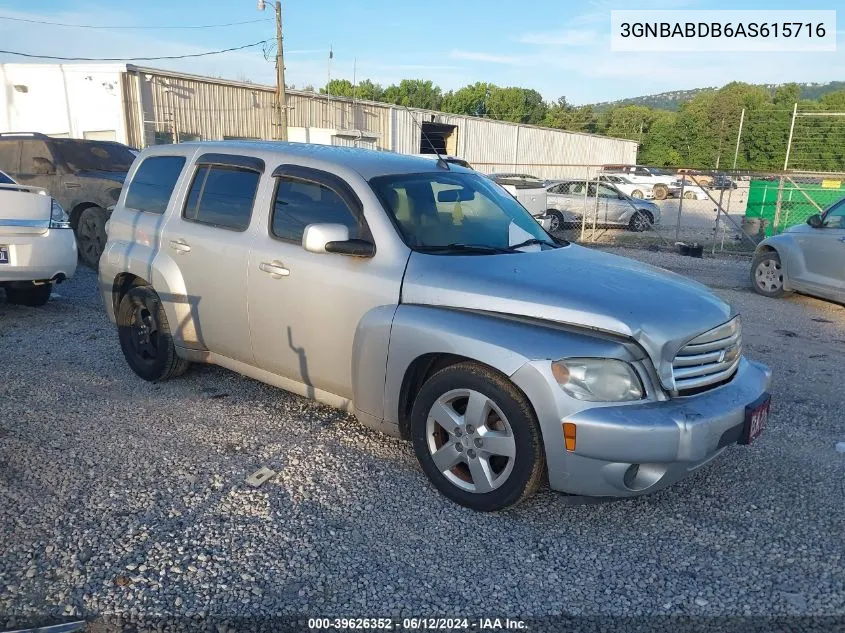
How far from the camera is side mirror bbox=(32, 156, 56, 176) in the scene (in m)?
10.1

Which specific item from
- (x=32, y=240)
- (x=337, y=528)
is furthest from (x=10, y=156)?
(x=337, y=528)

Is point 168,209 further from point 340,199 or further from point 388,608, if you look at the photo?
point 388,608

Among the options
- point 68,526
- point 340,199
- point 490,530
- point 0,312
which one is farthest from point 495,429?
point 0,312

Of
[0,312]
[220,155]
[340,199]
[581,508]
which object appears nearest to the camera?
[581,508]

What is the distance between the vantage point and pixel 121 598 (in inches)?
108

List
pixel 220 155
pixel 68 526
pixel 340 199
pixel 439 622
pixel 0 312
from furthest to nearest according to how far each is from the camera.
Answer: pixel 0 312, pixel 220 155, pixel 340 199, pixel 68 526, pixel 439 622

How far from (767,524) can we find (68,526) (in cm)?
351

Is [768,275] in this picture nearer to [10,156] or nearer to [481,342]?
[481,342]

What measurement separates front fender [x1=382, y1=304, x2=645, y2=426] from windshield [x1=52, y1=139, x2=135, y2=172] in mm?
8231

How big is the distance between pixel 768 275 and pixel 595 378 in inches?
309

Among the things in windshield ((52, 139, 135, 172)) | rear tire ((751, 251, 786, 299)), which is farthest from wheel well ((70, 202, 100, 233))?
rear tire ((751, 251, 786, 299))

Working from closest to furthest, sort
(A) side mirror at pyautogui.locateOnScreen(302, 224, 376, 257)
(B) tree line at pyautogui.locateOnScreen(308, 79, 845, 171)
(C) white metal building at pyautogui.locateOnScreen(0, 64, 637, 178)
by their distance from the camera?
1. (A) side mirror at pyautogui.locateOnScreen(302, 224, 376, 257)
2. (C) white metal building at pyautogui.locateOnScreen(0, 64, 637, 178)
3. (B) tree line at pyautogui.locateOnScreen(308, 79, 845, 171)

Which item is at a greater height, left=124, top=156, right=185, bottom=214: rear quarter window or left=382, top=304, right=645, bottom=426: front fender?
left=124, top=156, right=185, bottom=214: rear quarter window

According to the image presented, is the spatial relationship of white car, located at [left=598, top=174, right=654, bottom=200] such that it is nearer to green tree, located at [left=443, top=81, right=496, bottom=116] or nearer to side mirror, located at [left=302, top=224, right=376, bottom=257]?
side mirror, located at [left=302, top=224, right=376, bottom=257]
